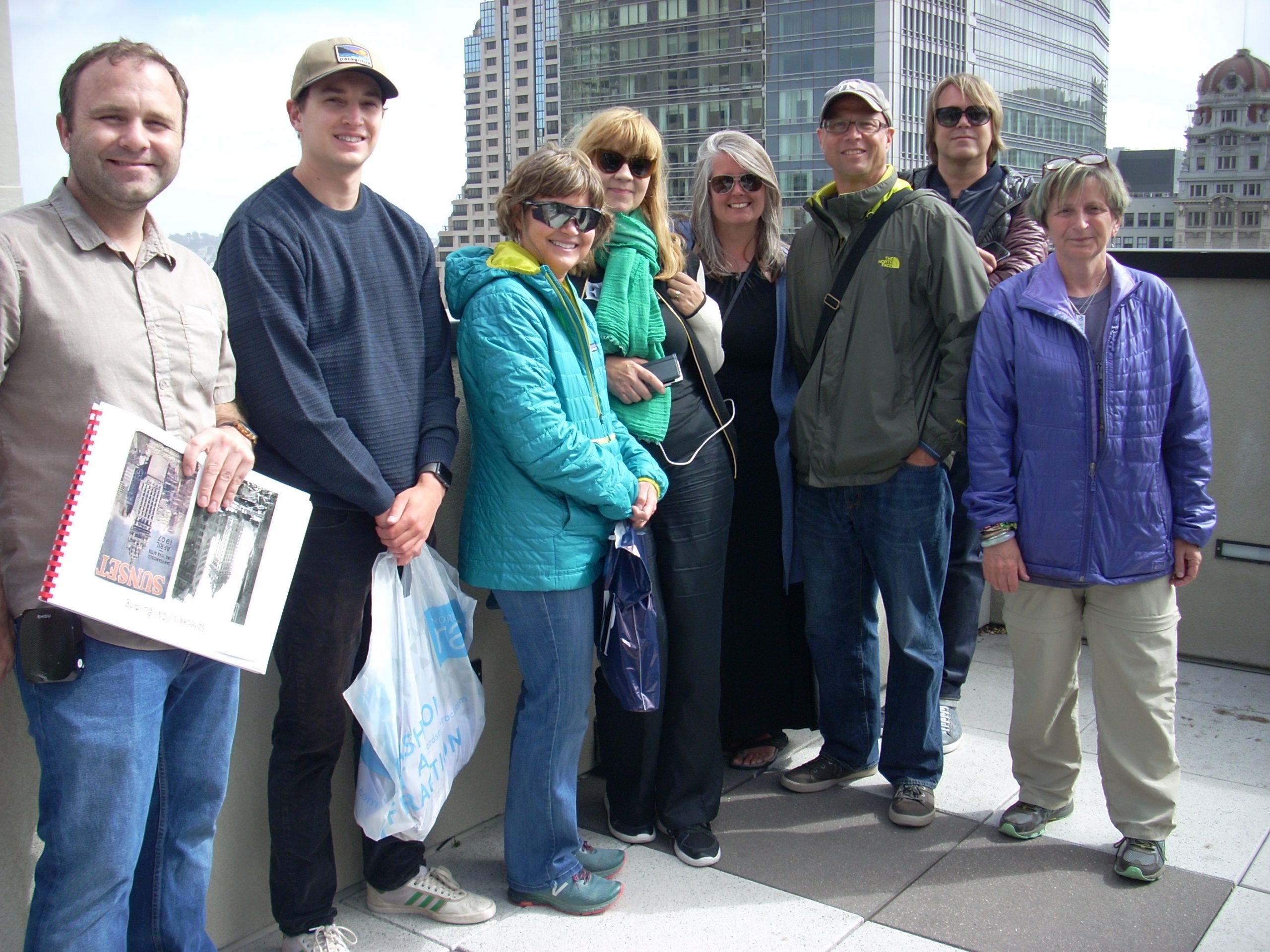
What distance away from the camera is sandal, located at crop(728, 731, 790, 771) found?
355 cm

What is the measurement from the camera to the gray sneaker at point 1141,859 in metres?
2.79

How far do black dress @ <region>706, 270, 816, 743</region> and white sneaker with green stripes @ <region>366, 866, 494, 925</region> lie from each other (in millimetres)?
1130

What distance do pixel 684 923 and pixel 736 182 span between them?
2077mm

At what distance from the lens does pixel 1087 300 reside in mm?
2826

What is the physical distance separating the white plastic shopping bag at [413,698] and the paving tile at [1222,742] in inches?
84.7

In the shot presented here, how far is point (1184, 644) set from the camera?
15.3 ft

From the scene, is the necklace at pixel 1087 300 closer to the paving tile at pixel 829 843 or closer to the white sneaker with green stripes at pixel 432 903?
the paving tile at pixel 829 843

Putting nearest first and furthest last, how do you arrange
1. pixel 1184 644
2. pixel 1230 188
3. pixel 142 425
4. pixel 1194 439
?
pixel 142 425 → pixel 1194 439 → pixel 1184 644 → pixel 1230 188

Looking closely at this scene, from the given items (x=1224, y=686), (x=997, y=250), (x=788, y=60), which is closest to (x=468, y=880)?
(x=997, y=250)

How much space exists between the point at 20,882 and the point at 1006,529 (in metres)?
2.47

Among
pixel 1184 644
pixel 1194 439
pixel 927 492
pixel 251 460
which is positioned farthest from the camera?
pixel 1184 644

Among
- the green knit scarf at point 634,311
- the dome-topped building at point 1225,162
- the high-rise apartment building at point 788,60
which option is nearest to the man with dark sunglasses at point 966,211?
the green knit scarf at point 634,311

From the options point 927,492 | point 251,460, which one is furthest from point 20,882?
point 927,492

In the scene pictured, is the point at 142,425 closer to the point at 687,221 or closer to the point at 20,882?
the point at 20,882
